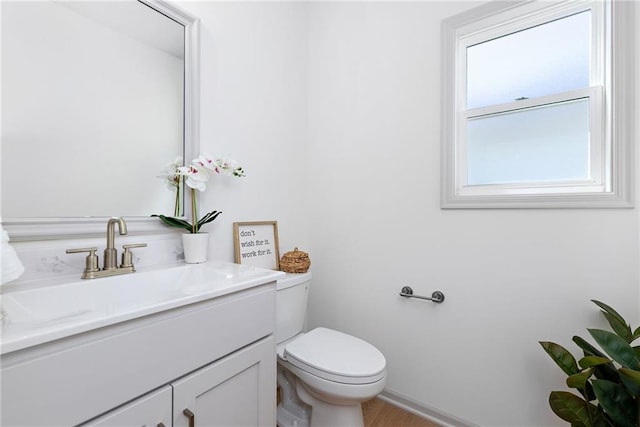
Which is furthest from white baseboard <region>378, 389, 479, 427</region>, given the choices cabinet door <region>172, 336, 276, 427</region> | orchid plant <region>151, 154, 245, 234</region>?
orchid plant <region>151, 154, 245, 234</region>

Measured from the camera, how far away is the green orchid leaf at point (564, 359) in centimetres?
98

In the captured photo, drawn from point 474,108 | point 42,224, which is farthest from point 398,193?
point 42,224

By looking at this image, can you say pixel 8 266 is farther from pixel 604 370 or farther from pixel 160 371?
pixel 604 370

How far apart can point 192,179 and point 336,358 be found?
3.29 ft

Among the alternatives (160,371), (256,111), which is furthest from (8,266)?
(256,111)

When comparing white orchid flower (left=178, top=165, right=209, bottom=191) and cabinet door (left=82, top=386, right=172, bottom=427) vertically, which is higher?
white orchid flower (left=178, top=165, right=209, bottom=191)

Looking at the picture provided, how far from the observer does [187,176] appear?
121 centimetres

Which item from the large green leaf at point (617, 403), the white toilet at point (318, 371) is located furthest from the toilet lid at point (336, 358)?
the large green leaf at point (617, 403)

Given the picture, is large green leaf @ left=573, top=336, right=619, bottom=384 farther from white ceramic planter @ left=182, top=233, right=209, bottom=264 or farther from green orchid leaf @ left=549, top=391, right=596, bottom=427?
white ceramic planter @ left=182, top=233, right=209, bottom=264

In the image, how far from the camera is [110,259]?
0.98 meters

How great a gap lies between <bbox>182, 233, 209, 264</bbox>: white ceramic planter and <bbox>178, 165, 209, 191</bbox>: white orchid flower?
21 centimetres

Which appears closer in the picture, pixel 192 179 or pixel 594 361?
pixel 594 361

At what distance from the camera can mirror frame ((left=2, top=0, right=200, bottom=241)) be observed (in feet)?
2.86

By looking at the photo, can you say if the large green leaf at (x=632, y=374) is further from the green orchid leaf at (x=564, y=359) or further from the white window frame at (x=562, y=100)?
the white window frame at (x=562, y=100)
